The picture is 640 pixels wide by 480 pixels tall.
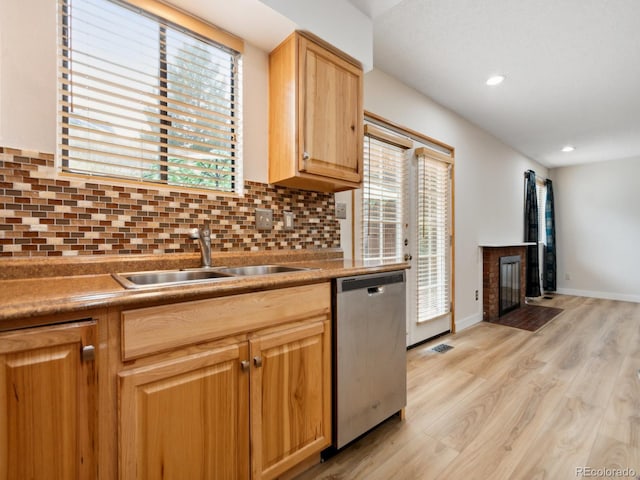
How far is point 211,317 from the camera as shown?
3.43 feet

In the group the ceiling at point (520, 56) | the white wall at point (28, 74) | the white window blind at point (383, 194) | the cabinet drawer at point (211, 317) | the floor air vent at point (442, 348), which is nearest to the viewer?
the cabinet drawer at point (211, 317)

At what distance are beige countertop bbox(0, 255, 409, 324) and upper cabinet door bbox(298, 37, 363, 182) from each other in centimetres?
79

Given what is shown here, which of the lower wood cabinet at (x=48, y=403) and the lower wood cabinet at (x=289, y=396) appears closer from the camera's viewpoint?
the lower wood cabinet at (x=48, y=403)

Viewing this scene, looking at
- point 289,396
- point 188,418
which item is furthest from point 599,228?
point 188,418

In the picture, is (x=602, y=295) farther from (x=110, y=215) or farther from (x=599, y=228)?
(x=110, y=215)

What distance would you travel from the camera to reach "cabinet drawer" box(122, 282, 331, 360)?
90cm

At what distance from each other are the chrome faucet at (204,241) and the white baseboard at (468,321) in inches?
122

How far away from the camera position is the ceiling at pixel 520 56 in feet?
6.41

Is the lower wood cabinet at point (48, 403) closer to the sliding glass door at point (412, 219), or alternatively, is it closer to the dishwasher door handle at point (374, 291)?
the dishwasher door handle at point (374, 291)

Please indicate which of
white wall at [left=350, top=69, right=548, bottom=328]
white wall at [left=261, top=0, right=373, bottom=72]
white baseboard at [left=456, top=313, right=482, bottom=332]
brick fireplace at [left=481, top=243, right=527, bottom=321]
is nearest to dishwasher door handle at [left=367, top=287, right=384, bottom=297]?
white wall at [left=350, top=69, right=548, bottom=328]

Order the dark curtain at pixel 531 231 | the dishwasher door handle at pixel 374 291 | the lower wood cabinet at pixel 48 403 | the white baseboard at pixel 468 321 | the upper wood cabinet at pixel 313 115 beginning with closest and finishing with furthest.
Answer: the lower wood cabinet at pixel 48 403
the dishwasher door handle at pixel 374 291
the upper wood cabinet at pixel 313 115
the white baseboard at pixel 468 321
the dark curtain at pixel 531 231

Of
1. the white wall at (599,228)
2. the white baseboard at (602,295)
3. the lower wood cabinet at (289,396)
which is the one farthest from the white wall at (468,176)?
the white baseboard at (602,295)

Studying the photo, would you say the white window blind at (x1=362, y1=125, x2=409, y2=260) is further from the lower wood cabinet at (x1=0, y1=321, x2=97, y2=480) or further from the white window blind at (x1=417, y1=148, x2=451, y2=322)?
the lower wood cabinet at (x1=0, y1=321, x2=97, y2=480)

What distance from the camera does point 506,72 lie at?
2.66 meters
